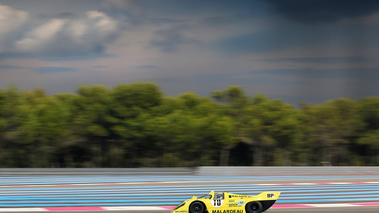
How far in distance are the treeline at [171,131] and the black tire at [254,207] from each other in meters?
16.2

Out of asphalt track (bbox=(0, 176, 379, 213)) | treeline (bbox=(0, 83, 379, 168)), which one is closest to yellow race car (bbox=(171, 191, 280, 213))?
asphalt track (bbox=(0, 176, 379, 213))

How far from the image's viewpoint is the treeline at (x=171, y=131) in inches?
993

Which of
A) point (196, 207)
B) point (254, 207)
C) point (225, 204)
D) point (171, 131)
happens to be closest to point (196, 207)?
point (196, 207)

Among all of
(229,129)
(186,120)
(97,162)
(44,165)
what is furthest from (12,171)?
(229,129)

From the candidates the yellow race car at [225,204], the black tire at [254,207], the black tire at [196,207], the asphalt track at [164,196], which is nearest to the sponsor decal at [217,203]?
the yellow race car at [225,204]

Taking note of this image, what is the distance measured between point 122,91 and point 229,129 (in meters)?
7.70

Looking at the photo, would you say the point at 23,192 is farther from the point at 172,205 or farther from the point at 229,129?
the point at 229,129

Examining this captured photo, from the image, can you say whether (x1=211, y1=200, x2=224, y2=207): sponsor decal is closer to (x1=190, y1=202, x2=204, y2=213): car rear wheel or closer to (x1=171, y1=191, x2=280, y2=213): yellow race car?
(x1=171, y1=191, x2=280, y2=213): yellow race car

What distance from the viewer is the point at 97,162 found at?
27281 mm

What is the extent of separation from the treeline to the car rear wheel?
16.2 m

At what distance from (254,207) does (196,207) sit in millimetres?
1385

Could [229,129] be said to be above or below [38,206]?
above

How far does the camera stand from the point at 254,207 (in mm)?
8992

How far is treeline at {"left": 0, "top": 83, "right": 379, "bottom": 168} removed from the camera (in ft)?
82.8
